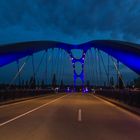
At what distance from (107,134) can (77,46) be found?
4209 inches

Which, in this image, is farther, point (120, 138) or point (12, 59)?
point (12, 59)

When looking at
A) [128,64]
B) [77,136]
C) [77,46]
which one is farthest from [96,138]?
[77,46]

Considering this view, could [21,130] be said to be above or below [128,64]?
below

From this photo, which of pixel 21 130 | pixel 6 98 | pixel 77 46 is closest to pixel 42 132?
pixel 21 130

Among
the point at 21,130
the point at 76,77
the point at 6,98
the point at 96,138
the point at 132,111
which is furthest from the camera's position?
the point at 76,77

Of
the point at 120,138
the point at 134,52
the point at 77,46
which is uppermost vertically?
the point at 77,46

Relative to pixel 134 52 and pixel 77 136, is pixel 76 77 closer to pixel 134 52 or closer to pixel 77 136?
pixel 134 52

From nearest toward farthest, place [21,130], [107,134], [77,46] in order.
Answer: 1. [107,134]
2. [21,130]
3. [77,46]

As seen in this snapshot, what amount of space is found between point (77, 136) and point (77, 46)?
107460 mm

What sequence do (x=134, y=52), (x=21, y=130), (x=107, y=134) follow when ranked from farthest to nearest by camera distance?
(x=134, y=52), (x=21, y=130), (x=107, y=134)

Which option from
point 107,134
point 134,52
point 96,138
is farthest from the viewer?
point 134,52

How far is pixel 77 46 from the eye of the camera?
384ft

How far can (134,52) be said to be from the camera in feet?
190

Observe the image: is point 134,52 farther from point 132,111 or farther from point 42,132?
point 42,132
